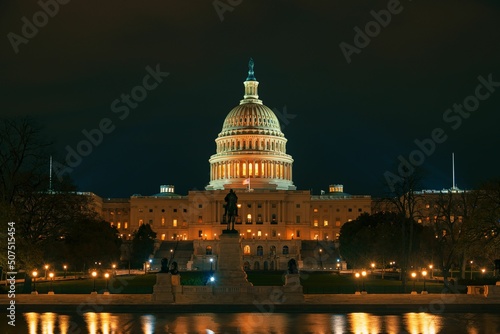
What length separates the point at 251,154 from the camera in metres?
190

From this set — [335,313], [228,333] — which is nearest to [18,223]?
[335,313]

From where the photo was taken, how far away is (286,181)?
19362 centimetres

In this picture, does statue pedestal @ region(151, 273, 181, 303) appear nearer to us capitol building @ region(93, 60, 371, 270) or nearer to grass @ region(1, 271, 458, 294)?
grass @ region(1, 271, 458, 294)

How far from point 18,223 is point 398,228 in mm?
44768

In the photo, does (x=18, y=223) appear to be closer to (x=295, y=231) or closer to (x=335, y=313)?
(x=335, y=313)

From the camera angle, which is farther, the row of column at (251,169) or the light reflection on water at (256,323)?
the row of column at (251,169)

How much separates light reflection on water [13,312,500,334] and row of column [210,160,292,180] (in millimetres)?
143712

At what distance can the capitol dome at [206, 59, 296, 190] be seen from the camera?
19012 centimetres

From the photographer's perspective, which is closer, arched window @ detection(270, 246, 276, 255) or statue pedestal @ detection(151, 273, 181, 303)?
statue pedestal @ detection(151, 273, 181, 303)

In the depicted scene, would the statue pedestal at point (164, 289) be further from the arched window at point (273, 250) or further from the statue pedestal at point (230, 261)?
the arched window at point (273, 250)

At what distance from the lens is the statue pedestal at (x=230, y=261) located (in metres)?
56.0

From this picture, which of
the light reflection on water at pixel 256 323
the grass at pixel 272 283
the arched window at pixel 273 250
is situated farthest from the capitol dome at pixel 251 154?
the light reflection on water at pixel 256 323

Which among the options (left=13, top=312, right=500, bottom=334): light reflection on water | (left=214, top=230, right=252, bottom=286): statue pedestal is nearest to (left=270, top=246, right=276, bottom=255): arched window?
(left=214, top=230, right=252, bottom=286): statue pedestal

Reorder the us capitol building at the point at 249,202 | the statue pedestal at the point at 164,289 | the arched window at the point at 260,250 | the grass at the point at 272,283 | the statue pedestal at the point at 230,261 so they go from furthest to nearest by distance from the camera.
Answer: the us capitol building at the point at 249,202 < the arched window at the point at 260,250 < the grass at the point at 272,283 < the statue pedestal at the point at 230,261 < the statue pedestal at the point at 164,289
